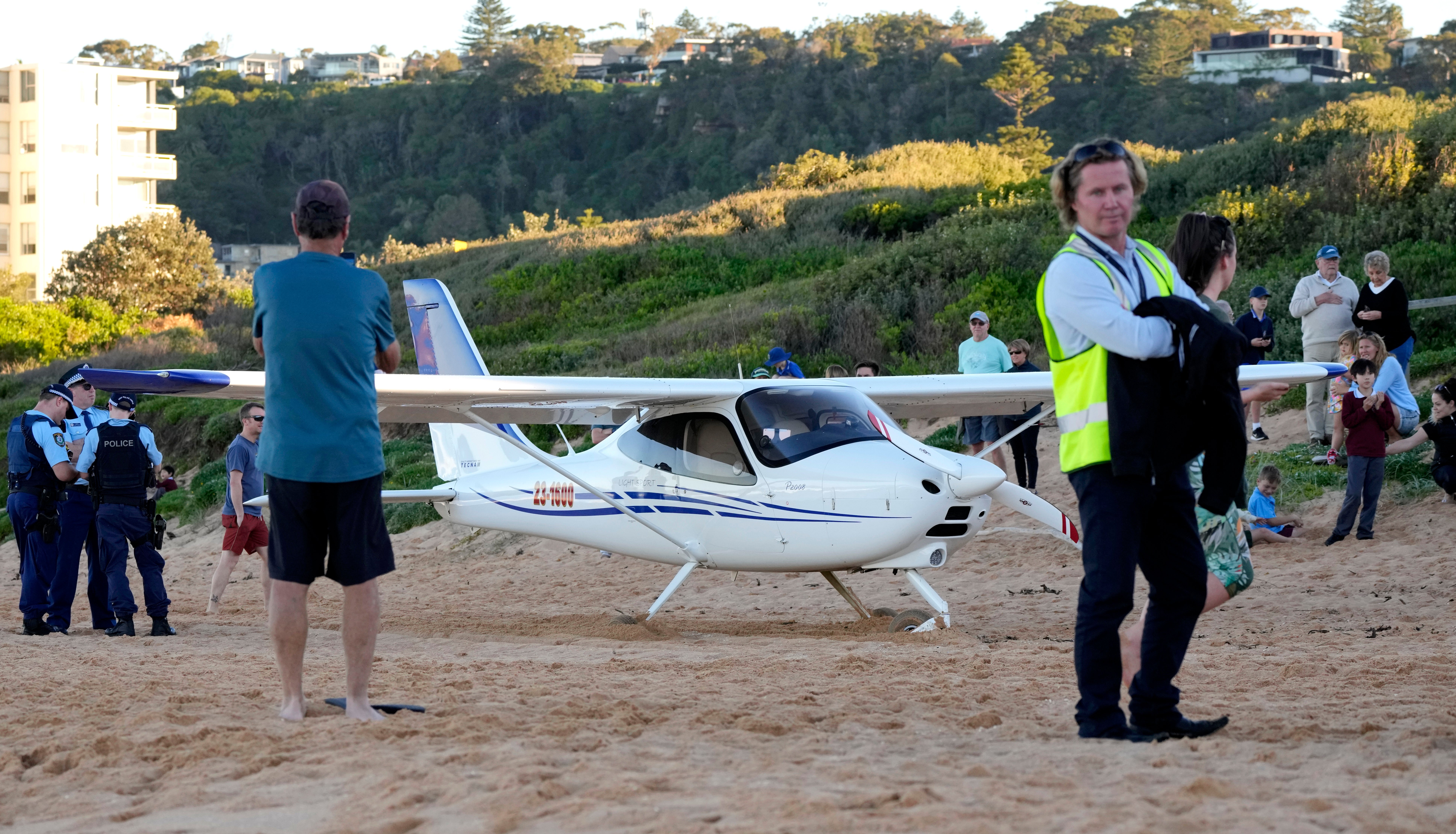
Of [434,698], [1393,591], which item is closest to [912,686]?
[434,698]

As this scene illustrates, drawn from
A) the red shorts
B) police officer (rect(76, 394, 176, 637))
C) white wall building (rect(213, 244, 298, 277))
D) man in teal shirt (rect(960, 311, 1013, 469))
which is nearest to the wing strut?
the red shorts

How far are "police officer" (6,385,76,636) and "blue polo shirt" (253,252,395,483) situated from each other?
21.2 feet

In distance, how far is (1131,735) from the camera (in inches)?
179

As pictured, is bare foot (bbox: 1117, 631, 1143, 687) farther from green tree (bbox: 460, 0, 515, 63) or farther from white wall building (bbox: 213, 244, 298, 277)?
green tree (bbox: 460, 0, 515, 63)

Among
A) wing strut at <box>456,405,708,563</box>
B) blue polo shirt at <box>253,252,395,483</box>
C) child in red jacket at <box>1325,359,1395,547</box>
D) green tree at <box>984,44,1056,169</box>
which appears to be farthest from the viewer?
green tree at <box>984,44,1056,169</box>

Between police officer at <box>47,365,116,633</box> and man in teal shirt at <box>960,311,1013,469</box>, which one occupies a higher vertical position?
man in teal shirt at <box>960,311,1013,469</box>

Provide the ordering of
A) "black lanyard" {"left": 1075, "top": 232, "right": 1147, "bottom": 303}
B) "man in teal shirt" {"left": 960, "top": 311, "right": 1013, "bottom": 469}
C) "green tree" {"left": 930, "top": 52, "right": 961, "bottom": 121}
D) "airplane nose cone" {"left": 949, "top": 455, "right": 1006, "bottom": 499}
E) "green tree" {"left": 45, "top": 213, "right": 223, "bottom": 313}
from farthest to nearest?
1. "green tree" {"left": 930, "top": 52, "right": 961, "bottom": 121}
2. "green tree" {"left": 45, "top": 213, "right": 223, "bottom": 313}
3. "man in teal shirt" {"left": 960, "top": 311, "right": 1013, "bottom": 469}
4. "airplane nose cone" {"left": 949, "top": 455, "right": 1006, "bottom": 499}
5. "black lanyard" {"left": 1075, "top": 232, "right": 1147, "bottom": 303}

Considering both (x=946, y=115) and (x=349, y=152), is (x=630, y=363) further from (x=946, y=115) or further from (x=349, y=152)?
(x=349, y=152)

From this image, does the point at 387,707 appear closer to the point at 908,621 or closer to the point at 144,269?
Result: the point at 908,621

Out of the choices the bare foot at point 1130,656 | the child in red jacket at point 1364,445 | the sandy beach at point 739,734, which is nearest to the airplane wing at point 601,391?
the sandy beach at point 739,734

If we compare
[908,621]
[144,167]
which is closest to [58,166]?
[144,167]

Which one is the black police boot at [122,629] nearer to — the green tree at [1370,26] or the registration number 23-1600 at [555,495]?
the registration number 23-1600 at [555,495]

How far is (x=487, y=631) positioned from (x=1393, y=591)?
7.20m

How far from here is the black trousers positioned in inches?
171
